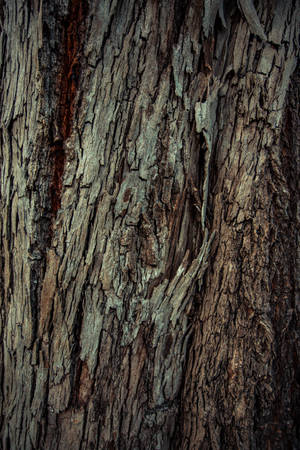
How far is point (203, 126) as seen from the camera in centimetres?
123

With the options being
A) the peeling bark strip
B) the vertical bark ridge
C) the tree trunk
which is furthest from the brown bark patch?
the peeling bark strip

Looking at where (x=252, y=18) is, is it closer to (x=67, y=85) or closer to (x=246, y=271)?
(x=67, y=85)

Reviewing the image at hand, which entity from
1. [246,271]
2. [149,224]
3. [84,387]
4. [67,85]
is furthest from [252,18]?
[84,387]

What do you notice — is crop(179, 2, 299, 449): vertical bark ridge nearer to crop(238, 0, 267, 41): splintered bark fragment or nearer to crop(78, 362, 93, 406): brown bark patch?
crop(238, 0, 267, 41): splintered bark fragment

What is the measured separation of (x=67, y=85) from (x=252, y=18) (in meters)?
0.84

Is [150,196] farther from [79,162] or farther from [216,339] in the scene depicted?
[216,339]

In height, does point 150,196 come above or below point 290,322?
above

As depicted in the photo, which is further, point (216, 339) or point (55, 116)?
point (216, 339)

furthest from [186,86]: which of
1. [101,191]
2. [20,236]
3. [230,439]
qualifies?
[230,439]

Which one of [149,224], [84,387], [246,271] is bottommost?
[84,387]

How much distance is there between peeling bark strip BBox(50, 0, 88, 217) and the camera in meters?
1.14

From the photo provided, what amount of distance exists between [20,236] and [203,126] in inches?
36.4

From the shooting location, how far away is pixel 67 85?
1177 mm

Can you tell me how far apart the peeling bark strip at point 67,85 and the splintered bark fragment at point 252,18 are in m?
0.66
